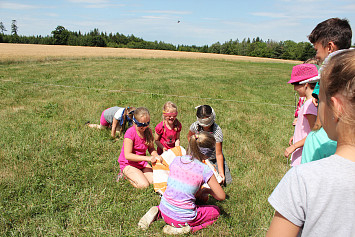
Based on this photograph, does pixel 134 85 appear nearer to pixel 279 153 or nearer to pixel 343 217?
pixel 279 153

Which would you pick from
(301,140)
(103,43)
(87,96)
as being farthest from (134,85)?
(103,43)

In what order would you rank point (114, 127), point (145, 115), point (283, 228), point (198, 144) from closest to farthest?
point (283, 228) < point (198, 144) < point (145, 115) < point (114, 127)

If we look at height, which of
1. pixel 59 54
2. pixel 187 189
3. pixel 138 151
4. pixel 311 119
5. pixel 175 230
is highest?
pixel 59 54

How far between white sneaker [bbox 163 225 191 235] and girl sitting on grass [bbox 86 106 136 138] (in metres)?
3.20

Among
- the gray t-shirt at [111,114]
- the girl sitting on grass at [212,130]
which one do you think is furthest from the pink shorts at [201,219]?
the gray t-shirt at [111,114]

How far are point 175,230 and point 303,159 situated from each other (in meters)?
1.81

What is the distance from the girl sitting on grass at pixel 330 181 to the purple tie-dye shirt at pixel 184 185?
1.73m

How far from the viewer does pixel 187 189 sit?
9.12 feet

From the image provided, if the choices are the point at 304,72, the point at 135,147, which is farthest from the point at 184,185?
the point at 304,72

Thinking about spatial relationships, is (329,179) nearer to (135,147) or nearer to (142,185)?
(142,185)

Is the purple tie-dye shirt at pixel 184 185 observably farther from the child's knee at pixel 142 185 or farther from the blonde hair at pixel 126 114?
the blonde hair at pixel 126 114

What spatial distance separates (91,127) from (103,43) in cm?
9226

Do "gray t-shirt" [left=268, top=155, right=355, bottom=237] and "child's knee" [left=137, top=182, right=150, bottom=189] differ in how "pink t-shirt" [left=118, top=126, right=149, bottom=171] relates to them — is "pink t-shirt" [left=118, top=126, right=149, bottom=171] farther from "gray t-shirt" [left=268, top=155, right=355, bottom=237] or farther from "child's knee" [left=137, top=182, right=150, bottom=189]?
"gray t-shirt" [left=268, top=155, right=355, bottom=237]

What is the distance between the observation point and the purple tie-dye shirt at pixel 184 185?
277 cm
